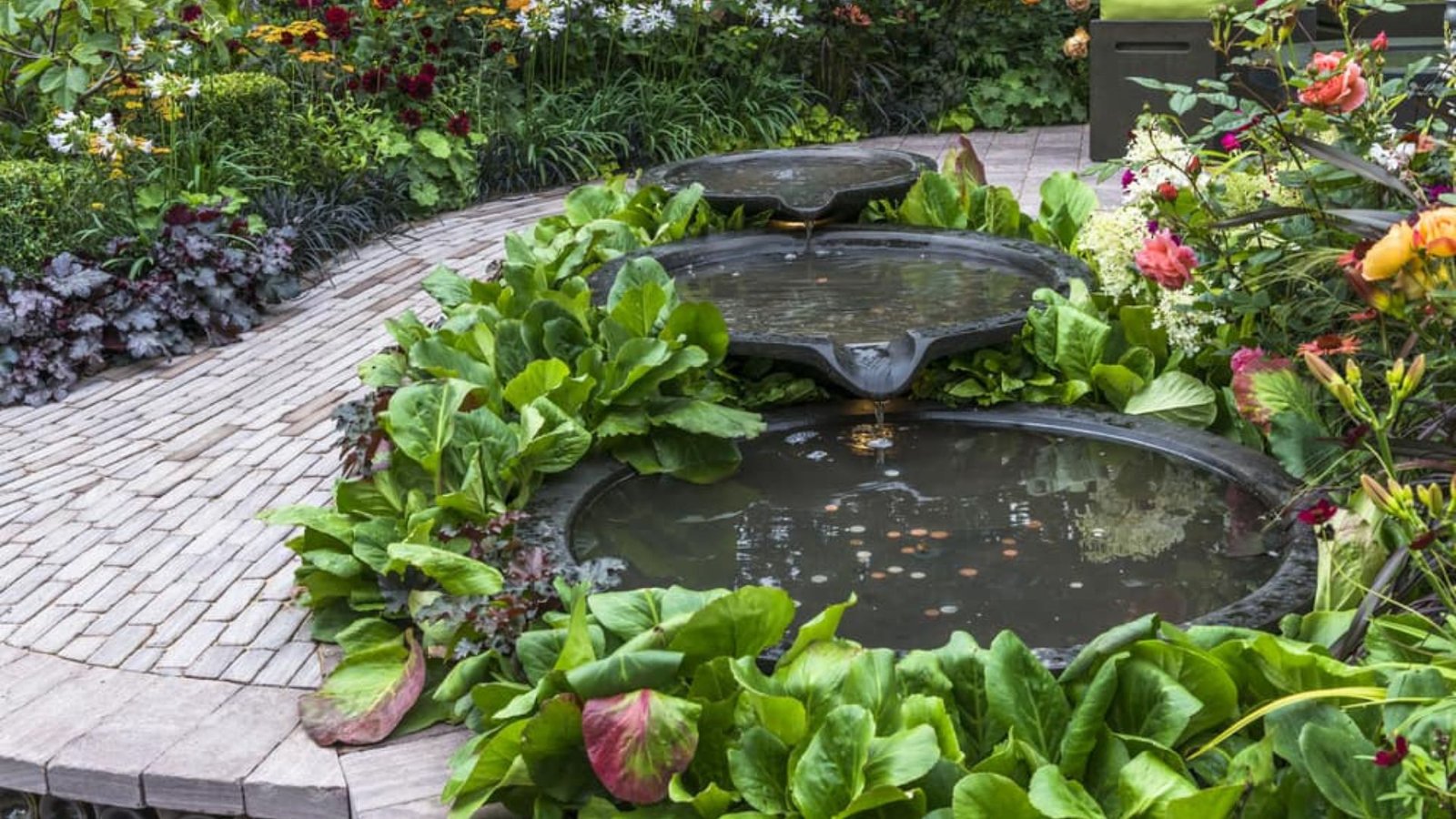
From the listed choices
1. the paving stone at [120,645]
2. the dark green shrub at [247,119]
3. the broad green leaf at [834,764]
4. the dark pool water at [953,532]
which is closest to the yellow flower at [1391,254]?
the dark pool water at [953,532]

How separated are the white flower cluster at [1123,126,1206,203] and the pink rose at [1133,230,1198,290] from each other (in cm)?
13

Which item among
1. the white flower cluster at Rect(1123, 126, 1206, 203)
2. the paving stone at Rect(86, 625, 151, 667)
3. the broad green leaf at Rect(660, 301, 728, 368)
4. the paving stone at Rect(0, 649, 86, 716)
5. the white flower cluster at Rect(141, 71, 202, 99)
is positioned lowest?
the paving stone at Rect(86, 625, 151, 667)

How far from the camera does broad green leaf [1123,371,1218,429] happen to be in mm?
3738

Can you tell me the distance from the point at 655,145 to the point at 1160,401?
15.6 feet

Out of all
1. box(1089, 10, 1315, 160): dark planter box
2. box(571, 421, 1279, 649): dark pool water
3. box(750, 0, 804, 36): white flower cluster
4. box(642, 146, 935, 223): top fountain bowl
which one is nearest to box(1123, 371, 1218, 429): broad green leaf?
box(571, 421, 1279, 649): dark pool water

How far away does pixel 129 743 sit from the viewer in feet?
9.58

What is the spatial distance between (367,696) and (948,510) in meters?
1.24

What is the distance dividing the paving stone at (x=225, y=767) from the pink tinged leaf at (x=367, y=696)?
0.04 metres

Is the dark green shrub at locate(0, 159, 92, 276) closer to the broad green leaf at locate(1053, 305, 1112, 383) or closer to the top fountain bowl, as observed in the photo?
the top fountain bowl

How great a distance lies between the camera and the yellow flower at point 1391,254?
237 cm

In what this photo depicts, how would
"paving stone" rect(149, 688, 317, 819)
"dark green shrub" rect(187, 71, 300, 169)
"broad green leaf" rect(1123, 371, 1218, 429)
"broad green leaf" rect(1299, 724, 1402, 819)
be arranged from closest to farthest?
"broad green leaf" rect(1299, 724, 1402, 819)
"paving stone" rect(149, 688, 317, 819)
"broad green leaf" rect(1123, 371, 1218, 429)
"dark green shrub" rect(187, 71, 300, 169)

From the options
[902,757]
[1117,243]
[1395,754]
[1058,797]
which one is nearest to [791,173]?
[1117,243]

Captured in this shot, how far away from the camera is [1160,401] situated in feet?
12.5

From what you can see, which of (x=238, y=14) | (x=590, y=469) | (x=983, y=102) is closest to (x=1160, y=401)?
(x=590, y=469)
